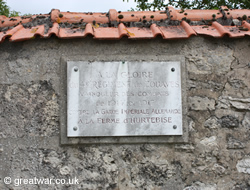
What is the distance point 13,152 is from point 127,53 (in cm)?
126

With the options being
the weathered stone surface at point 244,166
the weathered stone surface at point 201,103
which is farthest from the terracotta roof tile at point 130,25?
the weathered stone surface at point 244,166

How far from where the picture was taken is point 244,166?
8.89ft

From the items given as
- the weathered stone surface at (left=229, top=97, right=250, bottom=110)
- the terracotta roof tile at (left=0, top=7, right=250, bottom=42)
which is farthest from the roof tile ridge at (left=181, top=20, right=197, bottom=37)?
the weathered stone surface at (left=229, top=97, right=250, bottom=110)

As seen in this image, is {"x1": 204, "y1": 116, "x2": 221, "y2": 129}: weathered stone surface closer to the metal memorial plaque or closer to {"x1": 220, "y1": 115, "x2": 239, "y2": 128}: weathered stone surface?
{"x1": 220, "y1": 115, "x2": 239, "y2": 128}: weathered stone surface

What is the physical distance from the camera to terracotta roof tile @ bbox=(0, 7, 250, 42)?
269cm

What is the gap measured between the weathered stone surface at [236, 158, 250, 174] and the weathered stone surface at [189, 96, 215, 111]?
0.51 metres

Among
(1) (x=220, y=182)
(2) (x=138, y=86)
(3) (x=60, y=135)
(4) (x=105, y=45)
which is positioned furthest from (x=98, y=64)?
(1) (x=220, y=182)

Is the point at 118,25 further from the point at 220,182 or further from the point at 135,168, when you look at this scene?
the point at 220,182

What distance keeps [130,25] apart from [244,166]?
5.18 ft

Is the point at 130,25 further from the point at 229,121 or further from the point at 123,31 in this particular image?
the point at 229,121

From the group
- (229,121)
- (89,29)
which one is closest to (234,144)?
(229,121)

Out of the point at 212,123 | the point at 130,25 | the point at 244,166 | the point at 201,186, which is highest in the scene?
the point at 130,25

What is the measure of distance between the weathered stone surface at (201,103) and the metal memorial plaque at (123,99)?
4.6 inches

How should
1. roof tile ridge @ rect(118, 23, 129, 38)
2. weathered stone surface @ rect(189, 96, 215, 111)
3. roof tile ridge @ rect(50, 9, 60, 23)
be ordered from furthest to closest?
roof tile ridge @ rect(50, 9, 60, 23) → weathered stone surface @ rect(189, 96, 215, 111) → roof tile ridge @ rect(118, 23, 129, 38)
